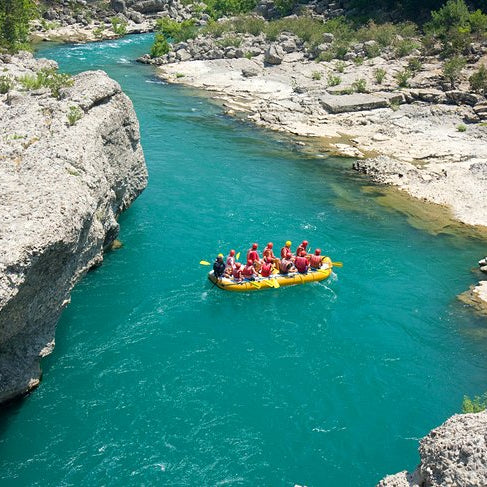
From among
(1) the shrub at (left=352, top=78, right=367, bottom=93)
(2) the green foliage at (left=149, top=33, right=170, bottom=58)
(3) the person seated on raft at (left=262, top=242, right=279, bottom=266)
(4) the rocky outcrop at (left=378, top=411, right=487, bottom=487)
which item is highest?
(2) the green foliage at (left=149, top=33, right=170, bottom=58)

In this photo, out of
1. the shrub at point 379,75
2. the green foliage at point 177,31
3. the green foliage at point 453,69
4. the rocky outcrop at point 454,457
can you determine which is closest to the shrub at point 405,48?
the shrub at point 379,75

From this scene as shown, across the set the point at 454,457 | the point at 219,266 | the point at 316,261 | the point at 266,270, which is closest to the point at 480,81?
the point at 316,261

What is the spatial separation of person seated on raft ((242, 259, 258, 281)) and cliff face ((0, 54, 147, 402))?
6.01 metres

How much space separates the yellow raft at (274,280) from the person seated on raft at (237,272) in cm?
18

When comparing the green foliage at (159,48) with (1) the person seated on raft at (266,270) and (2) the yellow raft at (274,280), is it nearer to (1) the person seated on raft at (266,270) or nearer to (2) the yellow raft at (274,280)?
(2) the yellow raft at (274,280)

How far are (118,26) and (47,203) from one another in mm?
67383

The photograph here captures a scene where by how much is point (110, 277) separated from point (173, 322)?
4205 mm

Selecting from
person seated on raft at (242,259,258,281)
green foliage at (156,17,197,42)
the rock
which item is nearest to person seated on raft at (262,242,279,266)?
person seated on raft at (242,259,258,281)

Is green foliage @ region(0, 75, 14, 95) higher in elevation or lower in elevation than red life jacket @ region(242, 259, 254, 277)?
higher

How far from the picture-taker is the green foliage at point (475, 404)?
1784 centimetres

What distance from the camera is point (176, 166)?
122 ft

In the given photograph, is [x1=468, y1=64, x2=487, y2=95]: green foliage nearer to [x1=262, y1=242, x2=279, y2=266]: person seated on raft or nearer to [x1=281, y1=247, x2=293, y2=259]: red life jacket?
[x1=281, y1=247, x2=293, y2=259]: red life jacket

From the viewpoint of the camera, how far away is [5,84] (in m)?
27.6

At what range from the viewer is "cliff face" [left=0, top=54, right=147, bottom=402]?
604 inches
